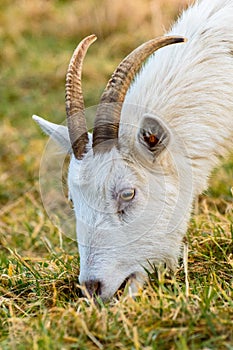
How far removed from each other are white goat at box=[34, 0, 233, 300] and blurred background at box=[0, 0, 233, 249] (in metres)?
2.33

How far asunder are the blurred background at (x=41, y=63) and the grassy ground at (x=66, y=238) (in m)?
0.02

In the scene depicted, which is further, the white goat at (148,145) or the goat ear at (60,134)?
the goat ear at (60,134)

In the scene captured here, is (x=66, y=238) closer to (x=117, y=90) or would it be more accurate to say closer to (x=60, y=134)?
(x=60, y=134)

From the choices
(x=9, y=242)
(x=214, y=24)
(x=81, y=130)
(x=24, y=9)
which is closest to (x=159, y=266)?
(x=81, y=130)

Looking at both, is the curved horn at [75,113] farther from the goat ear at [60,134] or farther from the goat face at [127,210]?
the goat ear at [60,134]

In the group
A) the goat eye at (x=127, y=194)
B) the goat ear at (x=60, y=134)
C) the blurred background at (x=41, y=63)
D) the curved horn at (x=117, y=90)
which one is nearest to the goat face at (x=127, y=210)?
the goat eye at (x=127, y=194)

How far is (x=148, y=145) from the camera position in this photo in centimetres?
457

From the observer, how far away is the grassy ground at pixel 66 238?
3605mm

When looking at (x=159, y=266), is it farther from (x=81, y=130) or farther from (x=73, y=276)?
(x=81, y=130)

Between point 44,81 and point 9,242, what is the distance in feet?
18.7

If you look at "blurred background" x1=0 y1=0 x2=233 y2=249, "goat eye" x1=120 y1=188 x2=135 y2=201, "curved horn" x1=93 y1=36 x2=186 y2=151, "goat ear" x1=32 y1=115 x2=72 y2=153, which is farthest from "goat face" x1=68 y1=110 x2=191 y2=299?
"blurred background" x1=0 y1=0 x2=233 y2=249

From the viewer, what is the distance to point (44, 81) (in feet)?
38.8

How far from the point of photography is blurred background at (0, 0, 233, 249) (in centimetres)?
790

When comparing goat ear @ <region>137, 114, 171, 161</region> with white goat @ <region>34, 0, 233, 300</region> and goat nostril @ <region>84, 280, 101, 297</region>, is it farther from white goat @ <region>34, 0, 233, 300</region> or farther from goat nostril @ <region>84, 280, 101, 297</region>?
goat nostril @ <region>84, 280, 101, 297</region>
